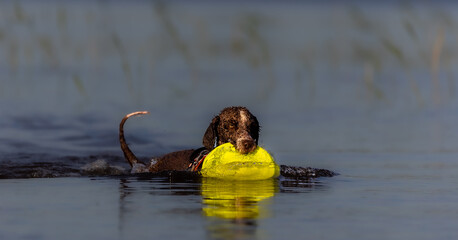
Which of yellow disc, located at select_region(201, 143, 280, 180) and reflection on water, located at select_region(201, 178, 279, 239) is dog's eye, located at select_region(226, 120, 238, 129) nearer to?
yellow disc, located at select_region(201, 143, 280, 180)

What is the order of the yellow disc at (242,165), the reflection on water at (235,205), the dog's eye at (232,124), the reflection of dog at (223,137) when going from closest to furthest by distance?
the reflection on water at (235,205) → the yellow disc at (242,165) → the reflection of dog at (223,137) → the dog's eye at (232,124)

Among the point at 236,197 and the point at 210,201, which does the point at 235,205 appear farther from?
the point at 236,197

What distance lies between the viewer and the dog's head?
33.6ft

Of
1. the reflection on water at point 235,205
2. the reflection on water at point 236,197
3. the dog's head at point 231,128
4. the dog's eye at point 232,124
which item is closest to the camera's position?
the reflection on water at point 235,205

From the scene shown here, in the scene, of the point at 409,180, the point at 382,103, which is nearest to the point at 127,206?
the point at 409,180

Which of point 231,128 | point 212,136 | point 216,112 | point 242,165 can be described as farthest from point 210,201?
point 216,112

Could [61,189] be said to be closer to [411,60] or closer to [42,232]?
[42,232]

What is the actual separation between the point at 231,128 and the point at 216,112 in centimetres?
743

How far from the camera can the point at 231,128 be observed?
34.1 ft

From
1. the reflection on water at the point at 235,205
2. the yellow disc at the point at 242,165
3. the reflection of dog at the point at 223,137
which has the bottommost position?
the reflection on water at the point at 235,205

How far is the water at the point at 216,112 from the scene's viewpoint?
6949 millimetres

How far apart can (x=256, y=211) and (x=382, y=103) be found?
12759mm

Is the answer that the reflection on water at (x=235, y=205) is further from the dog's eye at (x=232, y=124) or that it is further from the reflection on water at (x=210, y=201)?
the dog's eye at (x=232, y=124)

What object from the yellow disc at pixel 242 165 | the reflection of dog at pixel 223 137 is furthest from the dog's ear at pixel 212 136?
the yellow disc at pixel 242 165
